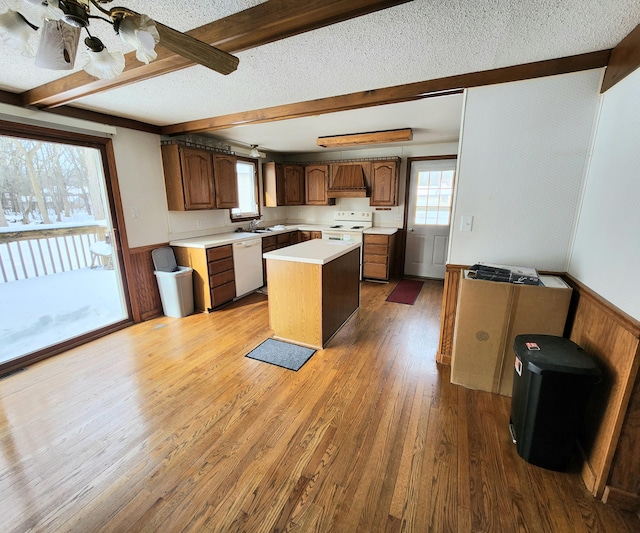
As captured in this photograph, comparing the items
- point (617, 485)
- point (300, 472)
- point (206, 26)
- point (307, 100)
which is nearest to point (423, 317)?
point (617, 485)

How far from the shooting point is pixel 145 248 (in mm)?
3438

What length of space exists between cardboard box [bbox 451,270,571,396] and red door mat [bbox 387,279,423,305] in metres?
1.85

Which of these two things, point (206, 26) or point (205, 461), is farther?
point (205, 461)

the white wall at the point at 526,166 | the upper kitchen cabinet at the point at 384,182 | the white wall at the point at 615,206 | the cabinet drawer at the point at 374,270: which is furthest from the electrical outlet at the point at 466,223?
the upper kitchen cabinet at the point at 384,182

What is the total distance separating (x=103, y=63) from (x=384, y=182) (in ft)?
13.9

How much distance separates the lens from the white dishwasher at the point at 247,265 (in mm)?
4012

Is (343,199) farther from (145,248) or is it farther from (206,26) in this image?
(206,26)

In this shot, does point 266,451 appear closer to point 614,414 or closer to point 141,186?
point 614,414

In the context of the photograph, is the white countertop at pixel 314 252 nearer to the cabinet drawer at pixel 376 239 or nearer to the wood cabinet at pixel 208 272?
the wood cabinet at pixel 208 272

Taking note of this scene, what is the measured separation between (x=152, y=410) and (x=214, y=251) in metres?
2.02

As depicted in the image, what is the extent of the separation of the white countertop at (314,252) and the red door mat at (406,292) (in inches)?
49.6

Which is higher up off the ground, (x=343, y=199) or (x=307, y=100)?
(x=307, y=100)

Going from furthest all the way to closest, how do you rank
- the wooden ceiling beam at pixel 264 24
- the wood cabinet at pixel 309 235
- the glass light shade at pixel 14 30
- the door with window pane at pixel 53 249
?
the wood cabinet at pixel 309 235, the door with window pane at pixel 53 249, the wooden ceiling beam at pixel 264 24, the glass light shade at pixel 14 30

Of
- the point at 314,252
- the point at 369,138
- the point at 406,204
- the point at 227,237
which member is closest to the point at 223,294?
the point at 227,237
